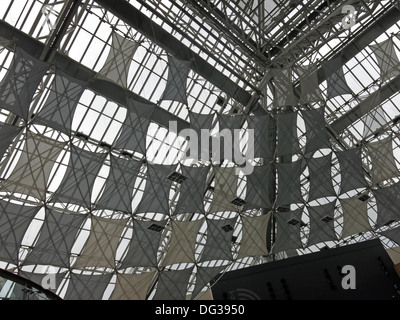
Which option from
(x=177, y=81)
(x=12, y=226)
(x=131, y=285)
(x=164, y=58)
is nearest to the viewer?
(x=12, y=226)

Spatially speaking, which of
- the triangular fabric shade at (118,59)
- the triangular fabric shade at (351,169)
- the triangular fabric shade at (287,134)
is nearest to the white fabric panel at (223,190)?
the triangular fabric shade at (287,134)

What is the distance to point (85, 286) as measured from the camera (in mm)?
24125

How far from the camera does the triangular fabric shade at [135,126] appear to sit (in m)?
23.0

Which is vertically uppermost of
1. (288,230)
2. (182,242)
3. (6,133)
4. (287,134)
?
(287,134)

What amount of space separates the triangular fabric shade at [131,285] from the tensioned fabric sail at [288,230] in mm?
8980

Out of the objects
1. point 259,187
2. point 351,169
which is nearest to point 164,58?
point 259,187

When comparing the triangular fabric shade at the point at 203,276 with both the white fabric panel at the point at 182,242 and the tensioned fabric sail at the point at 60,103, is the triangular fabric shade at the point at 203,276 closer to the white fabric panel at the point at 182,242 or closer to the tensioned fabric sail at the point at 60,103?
the white fabric panel at the point at 182,242

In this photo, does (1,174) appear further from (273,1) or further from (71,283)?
(273,1)

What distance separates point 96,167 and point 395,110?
976 inches

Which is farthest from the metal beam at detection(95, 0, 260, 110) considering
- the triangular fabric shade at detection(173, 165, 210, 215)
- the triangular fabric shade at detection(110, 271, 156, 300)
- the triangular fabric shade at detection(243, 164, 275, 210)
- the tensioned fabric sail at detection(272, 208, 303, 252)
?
the triangular fabric shade at detection(110, 271, 156, 300)

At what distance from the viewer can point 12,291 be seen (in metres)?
9.30

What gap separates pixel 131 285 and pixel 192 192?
6175 millimetres

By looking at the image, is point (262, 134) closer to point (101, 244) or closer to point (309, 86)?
point (309, 86)

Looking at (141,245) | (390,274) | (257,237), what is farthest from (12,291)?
(257,237)
